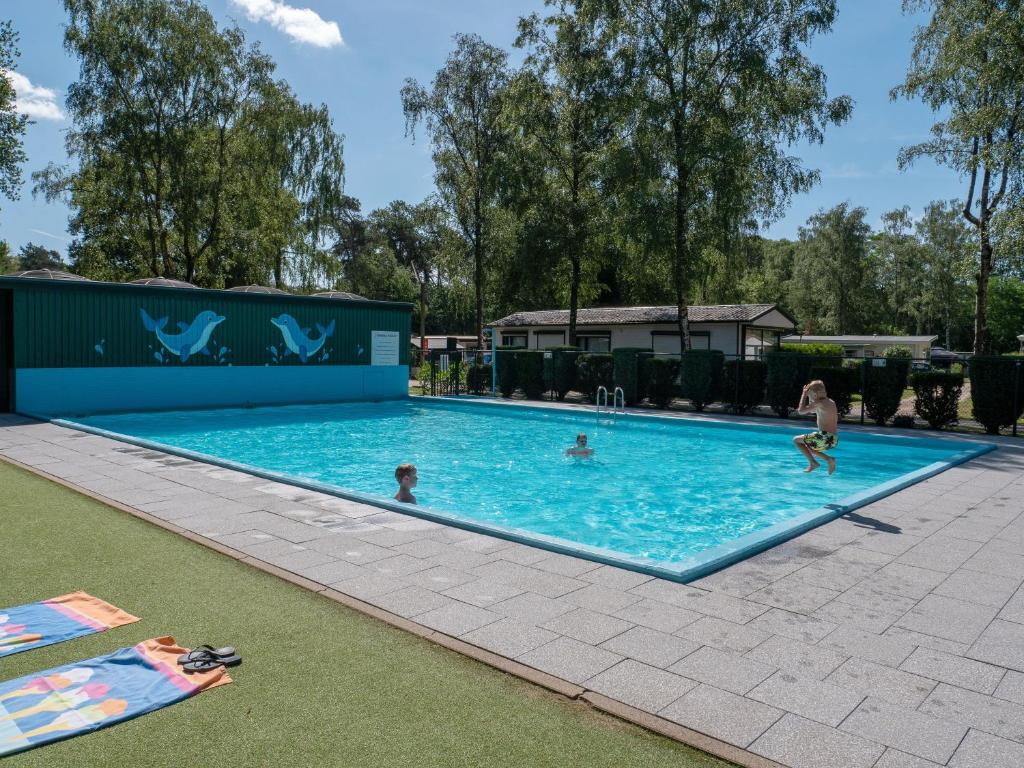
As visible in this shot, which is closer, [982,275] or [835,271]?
[982,275]

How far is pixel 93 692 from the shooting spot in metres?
3.13

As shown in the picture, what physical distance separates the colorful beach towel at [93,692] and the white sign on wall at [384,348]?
18880 millimetres

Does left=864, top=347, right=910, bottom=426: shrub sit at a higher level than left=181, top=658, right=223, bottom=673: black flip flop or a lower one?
higher

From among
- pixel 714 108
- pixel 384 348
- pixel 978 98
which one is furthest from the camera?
pixel 384 348

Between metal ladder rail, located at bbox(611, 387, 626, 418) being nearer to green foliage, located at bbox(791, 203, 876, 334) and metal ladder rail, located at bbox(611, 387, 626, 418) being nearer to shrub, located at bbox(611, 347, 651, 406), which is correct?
shrub, located at bbox(611, 347, 651, 406)

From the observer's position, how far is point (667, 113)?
790 inches

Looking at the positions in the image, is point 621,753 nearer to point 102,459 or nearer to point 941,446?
point 102,459

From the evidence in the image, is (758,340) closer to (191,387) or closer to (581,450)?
(581,450)

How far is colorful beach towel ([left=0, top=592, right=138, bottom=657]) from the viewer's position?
12.0 feet

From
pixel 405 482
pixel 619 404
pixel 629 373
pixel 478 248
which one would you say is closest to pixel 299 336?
pixel 619 404

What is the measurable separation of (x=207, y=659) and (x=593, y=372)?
1725 cm

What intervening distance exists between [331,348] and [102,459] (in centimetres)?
1185

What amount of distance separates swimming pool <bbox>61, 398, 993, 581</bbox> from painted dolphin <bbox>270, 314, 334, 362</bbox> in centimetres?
216

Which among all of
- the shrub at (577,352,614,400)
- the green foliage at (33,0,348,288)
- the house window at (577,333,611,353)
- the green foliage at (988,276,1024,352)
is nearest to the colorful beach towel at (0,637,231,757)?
the shrub at (577,352,614,400)
